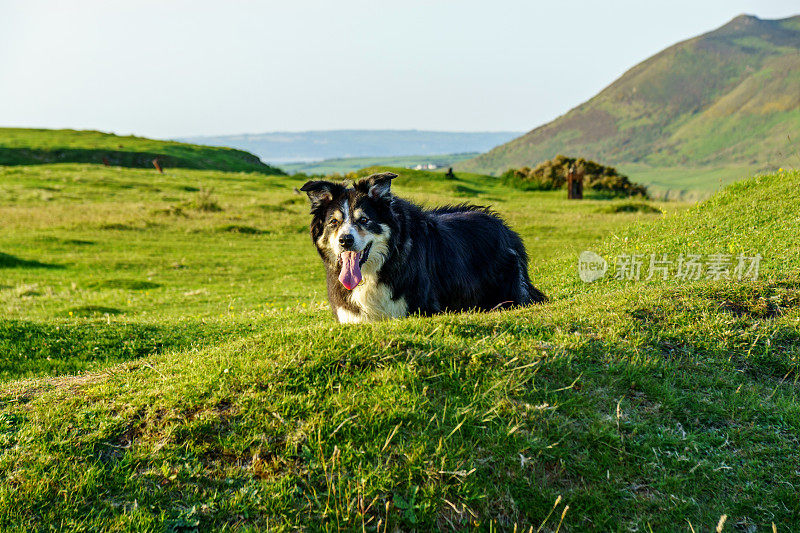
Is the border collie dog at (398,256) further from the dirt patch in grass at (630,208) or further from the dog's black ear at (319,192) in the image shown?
the dirt patch in grass at (630,208)

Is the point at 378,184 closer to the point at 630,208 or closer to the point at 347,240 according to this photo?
the point at 347,240

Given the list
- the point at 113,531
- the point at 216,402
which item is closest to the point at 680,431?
the point at 216,402

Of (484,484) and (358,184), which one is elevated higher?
(358,184)

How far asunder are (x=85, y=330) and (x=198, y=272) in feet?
43.9

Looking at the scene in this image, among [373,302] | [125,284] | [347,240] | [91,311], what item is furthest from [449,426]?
Answer: [125,284]

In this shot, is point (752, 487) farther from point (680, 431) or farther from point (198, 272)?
point (198, 272)

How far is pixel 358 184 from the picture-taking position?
8.46 m

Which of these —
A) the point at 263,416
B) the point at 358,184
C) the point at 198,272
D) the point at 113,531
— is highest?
the point at 358,184

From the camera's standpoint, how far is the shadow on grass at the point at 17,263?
82.4 feet

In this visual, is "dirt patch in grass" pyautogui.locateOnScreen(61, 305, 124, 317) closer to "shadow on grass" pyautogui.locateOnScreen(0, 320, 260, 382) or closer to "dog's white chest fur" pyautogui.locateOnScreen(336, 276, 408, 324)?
"shadow on grass" pyautogui.locateOnScreen(0, 320, 260, 382)

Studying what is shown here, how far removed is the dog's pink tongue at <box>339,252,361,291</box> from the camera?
8.43 m

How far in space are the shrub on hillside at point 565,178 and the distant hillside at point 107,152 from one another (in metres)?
45.1
